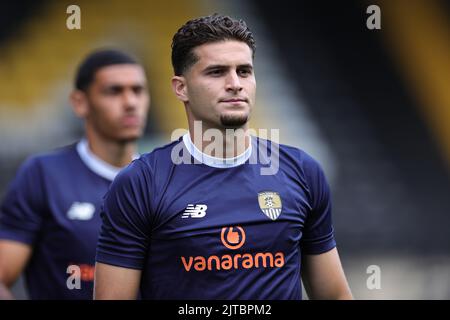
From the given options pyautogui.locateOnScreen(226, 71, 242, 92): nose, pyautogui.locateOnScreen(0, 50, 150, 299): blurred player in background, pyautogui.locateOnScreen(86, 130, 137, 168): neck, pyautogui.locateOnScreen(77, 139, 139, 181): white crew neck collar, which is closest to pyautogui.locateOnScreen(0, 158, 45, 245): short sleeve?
pyautogui.locateOnScreen(0, 50, 150, 299): blurred player in background

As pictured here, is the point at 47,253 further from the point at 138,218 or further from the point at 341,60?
the point at 341,60

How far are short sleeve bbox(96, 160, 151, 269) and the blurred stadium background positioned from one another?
20.5 feet

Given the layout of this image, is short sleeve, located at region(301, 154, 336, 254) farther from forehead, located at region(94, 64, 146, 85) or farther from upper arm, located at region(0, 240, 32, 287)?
forehead, located at region(94, 64, 146, 85)

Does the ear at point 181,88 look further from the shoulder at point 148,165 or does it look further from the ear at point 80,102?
the ear at point 80,102

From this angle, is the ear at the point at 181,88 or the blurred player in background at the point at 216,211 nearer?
the blurred player in background at the point at 216,211

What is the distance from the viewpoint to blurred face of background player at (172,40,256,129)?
3.37 metres

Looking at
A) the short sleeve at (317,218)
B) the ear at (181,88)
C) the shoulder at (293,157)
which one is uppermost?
the ear at (181,88)

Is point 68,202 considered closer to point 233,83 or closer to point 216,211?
point 216,211

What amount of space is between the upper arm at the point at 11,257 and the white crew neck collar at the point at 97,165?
2.07 feet

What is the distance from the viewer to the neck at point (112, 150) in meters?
5.27

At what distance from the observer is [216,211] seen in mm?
3391

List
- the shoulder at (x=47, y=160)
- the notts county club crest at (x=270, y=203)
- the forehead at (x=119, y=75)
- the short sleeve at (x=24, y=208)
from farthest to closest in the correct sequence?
the forehead at (x=119, y=75) < the shoulder at (x=47, y=160) < the short sleeve at (x=24, y=208) < the notts county club crest at (x=270, y=203)

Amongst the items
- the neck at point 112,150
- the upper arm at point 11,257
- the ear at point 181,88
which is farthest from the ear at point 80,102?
the ear at point 181,88

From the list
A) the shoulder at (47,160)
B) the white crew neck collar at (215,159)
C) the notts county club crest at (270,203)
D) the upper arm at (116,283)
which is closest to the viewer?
the upper arm at (116,283)
